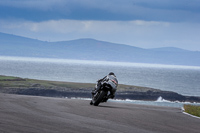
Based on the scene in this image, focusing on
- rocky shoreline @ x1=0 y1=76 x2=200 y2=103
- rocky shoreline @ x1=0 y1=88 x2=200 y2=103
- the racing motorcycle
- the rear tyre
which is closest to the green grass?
the racing motorcycle

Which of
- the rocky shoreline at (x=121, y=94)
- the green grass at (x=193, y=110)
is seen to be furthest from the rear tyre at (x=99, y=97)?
the rocky shoreline at (x=121, y=94)

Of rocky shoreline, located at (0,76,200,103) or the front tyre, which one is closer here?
the front tyre

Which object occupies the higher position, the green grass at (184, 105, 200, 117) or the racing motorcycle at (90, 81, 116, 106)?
the racing motorcycle at (90, 81, 116, 106)

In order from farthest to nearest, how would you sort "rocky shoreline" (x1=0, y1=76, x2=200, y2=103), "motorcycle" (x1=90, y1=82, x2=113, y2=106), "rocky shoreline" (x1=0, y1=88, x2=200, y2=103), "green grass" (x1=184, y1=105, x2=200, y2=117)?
"rocky shoreline" (x1=0, y1=88, x2=200, y2=103) → "rocky shoreline" (x1=0, y1=76, x2=200, y2=103) → "motorcycle" (x1=90, y1=82, x2=113, y2=106) → "green grass" (x1=184, y1=105, x2=200, y2=117)

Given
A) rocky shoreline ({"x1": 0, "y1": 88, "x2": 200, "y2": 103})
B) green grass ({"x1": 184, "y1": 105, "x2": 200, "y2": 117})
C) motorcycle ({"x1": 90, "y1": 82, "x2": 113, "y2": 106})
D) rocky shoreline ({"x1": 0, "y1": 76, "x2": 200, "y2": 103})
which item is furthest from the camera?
rocky shoreline ({"x1": 0, "y1": 88, "x2": 200, "y2": 103})

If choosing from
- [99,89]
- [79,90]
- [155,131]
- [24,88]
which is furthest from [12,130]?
[79,90]

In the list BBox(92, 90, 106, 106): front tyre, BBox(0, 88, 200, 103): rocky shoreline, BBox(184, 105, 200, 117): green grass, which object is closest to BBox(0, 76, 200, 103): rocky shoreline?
BBox(0, 88, 200, 103): rocky shoreline

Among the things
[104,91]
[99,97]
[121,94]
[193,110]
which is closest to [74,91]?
[121,94]

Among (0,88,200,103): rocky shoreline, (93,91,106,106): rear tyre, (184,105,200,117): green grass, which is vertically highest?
(0,88,200,103): rocky shoreline

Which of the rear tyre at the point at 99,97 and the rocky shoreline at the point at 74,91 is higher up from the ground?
the rocky shoreline at the point at 74,91

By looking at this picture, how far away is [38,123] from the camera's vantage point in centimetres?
1089

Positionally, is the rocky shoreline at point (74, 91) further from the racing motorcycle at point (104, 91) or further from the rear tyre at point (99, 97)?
the racing motorcycle at point (104, 91)

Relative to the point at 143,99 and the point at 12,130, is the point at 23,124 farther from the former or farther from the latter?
the point at 143,99

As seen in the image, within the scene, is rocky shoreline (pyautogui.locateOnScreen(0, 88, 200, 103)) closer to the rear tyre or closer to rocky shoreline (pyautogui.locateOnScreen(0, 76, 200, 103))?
Answer: rocky shoreline (pyautogui.locateOnScreen(0, 76, 200, 103))
